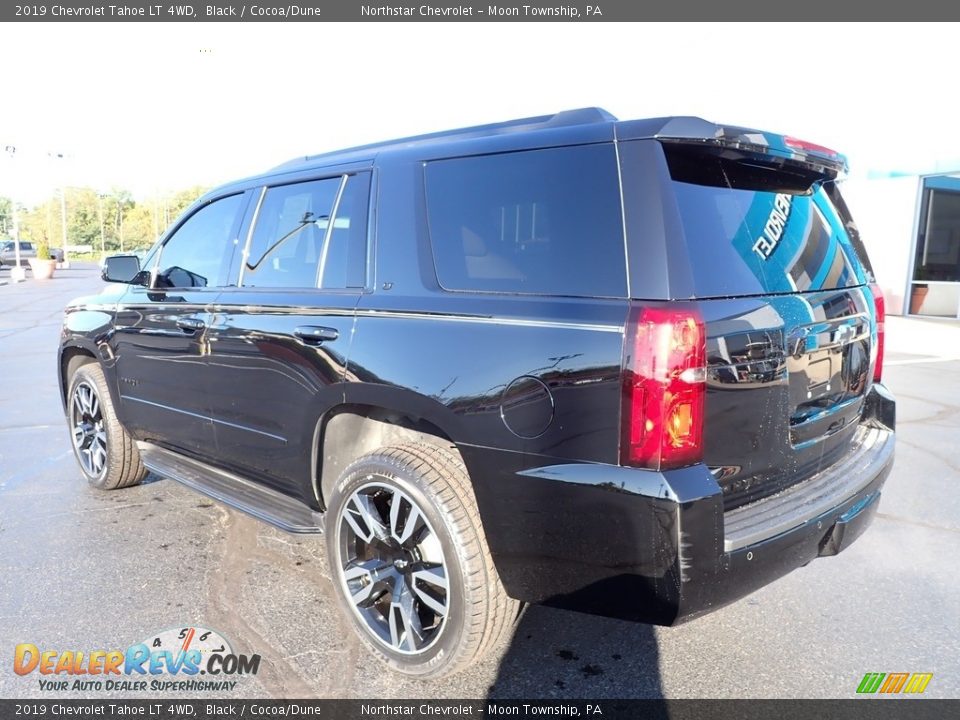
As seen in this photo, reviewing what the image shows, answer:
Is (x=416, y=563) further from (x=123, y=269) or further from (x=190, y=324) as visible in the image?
(x=123, y=269)

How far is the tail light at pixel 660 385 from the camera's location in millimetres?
2084

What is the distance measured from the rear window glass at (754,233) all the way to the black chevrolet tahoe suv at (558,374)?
0.01 m

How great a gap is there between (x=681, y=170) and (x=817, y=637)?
79.8 inches

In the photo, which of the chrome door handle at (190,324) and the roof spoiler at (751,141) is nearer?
the roof spoiler at (751,141)

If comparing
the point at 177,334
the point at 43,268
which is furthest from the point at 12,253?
the point at 177,334

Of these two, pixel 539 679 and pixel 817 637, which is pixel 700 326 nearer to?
pixel 539 679

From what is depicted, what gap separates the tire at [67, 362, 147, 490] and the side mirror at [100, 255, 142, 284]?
Answer: 29.9 inches

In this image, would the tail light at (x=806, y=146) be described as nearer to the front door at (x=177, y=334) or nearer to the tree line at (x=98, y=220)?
the front door at (x=177, y=334)

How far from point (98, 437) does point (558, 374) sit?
3785 mm

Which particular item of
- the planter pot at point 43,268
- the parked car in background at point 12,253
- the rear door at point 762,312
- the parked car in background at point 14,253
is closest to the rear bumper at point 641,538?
the rear door at point 762,312

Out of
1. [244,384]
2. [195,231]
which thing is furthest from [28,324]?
[244,384]

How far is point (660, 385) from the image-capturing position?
208 cm

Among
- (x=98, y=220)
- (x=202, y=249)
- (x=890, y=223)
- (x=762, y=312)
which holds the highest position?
(x=98, y=220)

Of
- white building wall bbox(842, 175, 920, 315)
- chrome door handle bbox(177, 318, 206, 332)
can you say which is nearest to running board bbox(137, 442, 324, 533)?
chrome door handle bbox(177, 318, 206, 332)
